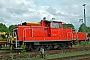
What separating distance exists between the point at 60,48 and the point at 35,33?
396 centimetres

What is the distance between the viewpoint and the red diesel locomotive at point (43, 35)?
18141 mm

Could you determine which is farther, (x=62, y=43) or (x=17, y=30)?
(x=62, y=43)

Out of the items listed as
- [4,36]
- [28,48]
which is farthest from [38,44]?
[4,36]

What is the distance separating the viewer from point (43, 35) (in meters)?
19.1

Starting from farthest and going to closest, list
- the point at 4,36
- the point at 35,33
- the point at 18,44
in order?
1. the point at 4,36
2. the point at 35,33
3. the point at 18,44

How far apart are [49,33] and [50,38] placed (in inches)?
23.3

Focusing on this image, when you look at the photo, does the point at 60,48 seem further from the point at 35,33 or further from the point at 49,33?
the point at 35,33

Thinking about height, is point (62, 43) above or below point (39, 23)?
below

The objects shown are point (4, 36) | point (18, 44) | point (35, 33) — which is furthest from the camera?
point (4, 36)

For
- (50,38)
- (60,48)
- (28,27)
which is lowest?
(60,48)

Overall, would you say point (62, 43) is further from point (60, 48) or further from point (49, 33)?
point (49, 33)

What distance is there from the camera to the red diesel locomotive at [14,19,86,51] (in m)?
18.1

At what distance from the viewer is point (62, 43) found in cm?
2056

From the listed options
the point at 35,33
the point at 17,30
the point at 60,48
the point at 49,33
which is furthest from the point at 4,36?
the point at 60,48
